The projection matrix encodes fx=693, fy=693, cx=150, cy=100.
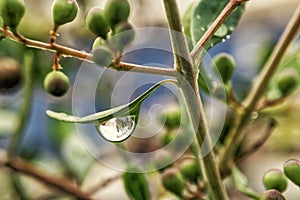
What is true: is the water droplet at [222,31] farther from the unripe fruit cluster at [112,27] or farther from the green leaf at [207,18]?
the unripe fruit cluster at [112,27]

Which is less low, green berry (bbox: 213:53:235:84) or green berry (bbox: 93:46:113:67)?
green berry (bbox: 93:46:113:67)

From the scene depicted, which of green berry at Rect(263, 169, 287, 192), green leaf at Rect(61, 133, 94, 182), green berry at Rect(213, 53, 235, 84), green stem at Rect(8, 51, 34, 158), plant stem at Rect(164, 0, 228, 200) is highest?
plant stem at Rect(164, 0, 228, 200)

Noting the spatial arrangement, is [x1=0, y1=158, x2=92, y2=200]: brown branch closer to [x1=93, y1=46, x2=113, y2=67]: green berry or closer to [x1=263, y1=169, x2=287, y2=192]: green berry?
[x1=263, y1=169, x2=287, y2=192]: green berry

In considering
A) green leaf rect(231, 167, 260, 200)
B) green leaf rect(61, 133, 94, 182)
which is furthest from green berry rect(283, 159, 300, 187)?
green leaf rect(61, 133, 94, 182)

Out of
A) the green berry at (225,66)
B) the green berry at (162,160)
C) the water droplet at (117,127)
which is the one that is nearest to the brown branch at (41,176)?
the green berry at (162,160)

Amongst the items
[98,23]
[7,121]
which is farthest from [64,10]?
[7,121]

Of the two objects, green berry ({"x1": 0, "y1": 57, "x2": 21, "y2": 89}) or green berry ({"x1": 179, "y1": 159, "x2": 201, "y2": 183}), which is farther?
green berry ({"x1": 0, "y1": 57, "x2": 21, "y2": 89})

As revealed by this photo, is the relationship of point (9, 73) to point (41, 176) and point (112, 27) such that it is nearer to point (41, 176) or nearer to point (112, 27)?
point (41, 176)

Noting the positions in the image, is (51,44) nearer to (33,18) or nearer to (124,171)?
(124,171)
